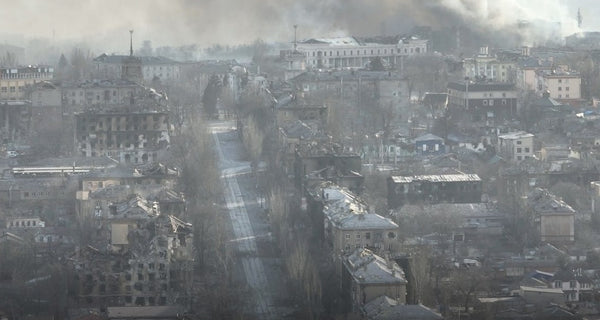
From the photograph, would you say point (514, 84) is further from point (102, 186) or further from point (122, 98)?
point (102, 186)

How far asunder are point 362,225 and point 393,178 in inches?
189

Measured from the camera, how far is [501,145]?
34750 millimetres

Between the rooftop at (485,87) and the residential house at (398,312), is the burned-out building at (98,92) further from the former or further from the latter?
the residential house at (398,312)

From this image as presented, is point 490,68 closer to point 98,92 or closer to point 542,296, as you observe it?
point 98,92

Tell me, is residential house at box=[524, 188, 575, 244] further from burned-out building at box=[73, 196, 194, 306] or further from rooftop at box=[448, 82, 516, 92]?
rooftop at box=[448, 82, 516, 92]

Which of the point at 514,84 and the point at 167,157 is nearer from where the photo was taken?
the point at 167,157

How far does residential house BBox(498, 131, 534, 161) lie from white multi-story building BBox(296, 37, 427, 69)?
17.0 metres

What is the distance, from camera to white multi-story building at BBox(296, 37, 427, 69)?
51719mm

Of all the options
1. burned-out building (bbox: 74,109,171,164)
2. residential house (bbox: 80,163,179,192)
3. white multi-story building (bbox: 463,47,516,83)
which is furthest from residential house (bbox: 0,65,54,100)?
residential house (bbox: 80,163,179,192)

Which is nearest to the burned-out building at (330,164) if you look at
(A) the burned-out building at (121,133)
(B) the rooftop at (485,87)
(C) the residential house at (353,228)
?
(C) the residential house at (353,228)

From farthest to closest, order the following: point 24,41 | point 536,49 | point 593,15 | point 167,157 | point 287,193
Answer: point 593,15, point 24,41, point 536,49, point 167,157, point 287,193

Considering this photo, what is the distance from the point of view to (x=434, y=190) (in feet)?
99.0

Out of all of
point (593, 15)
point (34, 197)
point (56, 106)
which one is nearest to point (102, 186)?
point (34, 197)

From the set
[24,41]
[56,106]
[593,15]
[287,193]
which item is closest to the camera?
[287,193]
